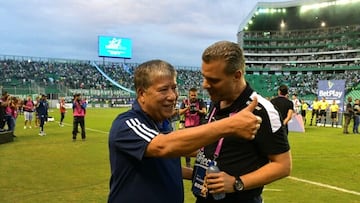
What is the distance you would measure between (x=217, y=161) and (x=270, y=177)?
0.36 meters

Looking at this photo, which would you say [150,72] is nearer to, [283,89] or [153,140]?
[153,140]

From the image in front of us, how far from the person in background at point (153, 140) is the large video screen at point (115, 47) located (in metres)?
82.1

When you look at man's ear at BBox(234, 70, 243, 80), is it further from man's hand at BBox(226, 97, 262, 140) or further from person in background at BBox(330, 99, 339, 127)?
person in background at BBox(330, 99, 339, 127)

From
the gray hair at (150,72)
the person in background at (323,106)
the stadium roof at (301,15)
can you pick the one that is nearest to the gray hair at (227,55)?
the gray hair at (150,72)

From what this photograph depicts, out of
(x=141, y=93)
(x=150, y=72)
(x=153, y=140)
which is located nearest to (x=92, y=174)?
(x=141, y=93)

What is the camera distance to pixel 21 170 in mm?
10406

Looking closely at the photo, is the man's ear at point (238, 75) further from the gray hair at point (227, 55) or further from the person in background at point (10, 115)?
the person in background at point (10, 115)

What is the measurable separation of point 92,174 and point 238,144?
785 centimetres

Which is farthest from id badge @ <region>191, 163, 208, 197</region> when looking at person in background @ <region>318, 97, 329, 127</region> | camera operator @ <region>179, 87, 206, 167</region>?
person in background @ <region>318, 97, 329, 127</region>

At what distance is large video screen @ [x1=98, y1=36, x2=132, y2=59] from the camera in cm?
8288

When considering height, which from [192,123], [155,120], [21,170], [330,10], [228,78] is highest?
[330,10]

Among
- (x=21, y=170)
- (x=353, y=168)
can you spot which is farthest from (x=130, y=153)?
(x=353, y=168)

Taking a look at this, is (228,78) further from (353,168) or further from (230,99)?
(353,168)

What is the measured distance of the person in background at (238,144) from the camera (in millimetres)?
2523
